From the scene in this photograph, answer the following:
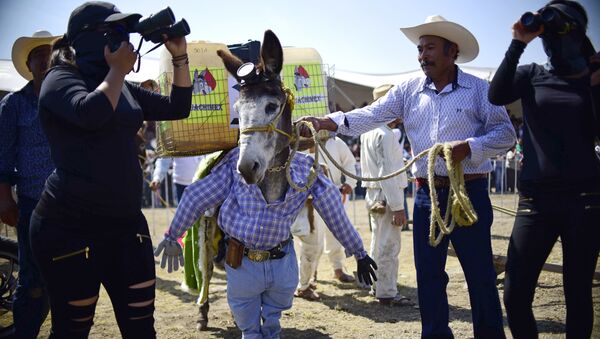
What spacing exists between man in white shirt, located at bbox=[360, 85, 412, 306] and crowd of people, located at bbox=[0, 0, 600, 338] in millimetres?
2416

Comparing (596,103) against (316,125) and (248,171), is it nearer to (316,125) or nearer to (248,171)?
(316,125)

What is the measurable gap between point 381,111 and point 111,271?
90.6 inches

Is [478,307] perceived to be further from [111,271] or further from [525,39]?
[111,271]

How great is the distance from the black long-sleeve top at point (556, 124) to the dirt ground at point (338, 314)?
6.58 feet

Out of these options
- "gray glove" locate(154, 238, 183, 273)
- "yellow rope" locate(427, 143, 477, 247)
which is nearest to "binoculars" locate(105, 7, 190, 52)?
"gray glove" locate(154, 238, 183, 273)

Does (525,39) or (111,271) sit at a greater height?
(525,39)

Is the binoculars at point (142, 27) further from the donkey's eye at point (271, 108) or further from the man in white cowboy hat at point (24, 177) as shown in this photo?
the man in white cowboy hat at point (24, 177)

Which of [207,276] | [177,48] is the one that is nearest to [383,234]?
[207,276]

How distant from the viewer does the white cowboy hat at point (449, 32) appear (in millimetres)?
3949

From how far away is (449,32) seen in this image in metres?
3.98

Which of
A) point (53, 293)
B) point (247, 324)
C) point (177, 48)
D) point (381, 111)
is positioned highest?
point (177, 48)

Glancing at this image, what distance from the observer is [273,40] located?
366cm

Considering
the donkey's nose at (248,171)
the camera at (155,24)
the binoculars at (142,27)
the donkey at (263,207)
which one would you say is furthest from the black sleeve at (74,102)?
the donkey at (263,207)

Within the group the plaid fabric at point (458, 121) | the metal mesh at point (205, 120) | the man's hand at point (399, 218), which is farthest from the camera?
the man's hand at point (399, 218)
